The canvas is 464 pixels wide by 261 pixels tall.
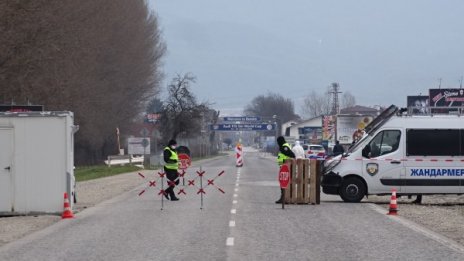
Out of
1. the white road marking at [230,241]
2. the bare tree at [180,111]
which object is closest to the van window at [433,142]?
the white road marking at [230,241]

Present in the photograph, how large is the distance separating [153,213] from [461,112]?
9972 mm

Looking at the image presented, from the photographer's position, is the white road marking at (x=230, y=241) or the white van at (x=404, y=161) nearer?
the white road marking at (x=230, y=241)

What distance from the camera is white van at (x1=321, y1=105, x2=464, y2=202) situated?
77.4ft

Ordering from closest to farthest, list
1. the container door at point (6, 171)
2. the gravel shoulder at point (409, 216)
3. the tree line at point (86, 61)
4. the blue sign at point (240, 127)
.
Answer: the gravel shoulder at point (409, 216) → the container door at point (6, 171) → the tree line at point (86, 61) → the blue sign at point (240, 127)

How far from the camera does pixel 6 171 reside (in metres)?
20.3

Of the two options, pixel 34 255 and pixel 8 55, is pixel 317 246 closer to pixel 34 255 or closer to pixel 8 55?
pixel 34 255

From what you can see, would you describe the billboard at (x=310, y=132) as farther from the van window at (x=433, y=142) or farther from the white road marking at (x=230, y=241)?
the white road marking at (x=230, y=241)

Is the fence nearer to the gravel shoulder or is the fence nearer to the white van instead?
the white van

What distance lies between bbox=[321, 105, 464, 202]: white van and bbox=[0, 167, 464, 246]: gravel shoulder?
26.2 inches

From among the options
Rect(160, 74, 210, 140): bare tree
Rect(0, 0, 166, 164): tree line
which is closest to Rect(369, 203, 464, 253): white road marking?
Rect(0, 0, 166, 164): tree line

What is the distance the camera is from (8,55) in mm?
38906

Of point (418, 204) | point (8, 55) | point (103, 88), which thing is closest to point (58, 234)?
point (418, 204)

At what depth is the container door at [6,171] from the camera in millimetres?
20250

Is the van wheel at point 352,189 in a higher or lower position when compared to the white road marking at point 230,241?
higher
